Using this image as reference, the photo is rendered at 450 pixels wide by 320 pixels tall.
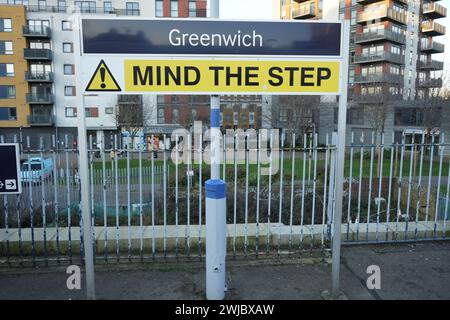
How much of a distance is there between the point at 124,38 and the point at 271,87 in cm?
166

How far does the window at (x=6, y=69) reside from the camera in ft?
124

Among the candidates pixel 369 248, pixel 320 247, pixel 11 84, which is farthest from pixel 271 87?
pixel 11 84

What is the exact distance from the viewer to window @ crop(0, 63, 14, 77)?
3784 cm

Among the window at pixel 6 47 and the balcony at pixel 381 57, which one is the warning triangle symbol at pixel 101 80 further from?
the balcony at pixel 381 57

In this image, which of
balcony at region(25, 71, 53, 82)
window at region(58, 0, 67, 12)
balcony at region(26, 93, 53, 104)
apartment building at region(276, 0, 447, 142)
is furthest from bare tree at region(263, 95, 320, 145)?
window at region(58, 0, 67, 12)

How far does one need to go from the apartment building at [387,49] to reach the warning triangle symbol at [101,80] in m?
36.7

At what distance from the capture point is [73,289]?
4.14m

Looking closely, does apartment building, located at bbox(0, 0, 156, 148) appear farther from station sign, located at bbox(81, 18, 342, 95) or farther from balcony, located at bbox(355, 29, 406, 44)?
station sign, located at bbox(81, 18, 342, 95)

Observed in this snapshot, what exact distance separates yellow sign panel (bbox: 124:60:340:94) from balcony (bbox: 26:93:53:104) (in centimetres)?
4006

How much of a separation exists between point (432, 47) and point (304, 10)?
1969 cm

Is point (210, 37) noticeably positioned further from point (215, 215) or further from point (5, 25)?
point (5, 25)

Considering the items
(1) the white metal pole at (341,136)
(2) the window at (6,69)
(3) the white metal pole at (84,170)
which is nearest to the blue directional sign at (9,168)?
(3) the white metal pole at (84,170)

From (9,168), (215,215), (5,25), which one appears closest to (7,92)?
(5,25)
